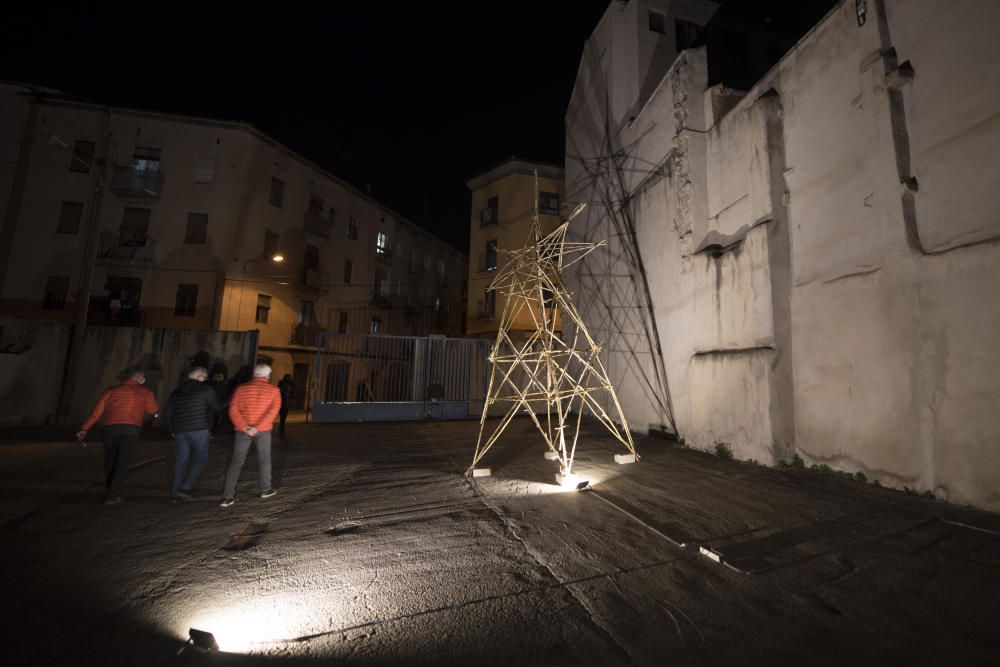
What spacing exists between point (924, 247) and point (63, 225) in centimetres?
2934

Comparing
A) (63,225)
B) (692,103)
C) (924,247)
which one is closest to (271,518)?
(924,247)

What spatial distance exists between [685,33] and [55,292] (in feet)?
90.5

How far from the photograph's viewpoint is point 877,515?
15.5ft

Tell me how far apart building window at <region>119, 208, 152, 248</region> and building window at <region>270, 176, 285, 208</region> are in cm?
538

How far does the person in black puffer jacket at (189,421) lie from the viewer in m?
5.16

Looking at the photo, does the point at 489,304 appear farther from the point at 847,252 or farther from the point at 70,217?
the point at 70,217

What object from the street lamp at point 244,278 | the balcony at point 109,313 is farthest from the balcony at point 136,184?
the balcony at point 109,313

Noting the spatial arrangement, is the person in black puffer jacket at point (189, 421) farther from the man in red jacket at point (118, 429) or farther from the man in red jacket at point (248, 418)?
the man in red jacket at point (248, 418)

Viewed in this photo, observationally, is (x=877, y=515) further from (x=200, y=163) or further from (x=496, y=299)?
(x=200, y=163)

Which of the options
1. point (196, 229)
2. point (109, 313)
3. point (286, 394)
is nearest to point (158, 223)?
point (196, 229)

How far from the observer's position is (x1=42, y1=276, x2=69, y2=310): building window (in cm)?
1866

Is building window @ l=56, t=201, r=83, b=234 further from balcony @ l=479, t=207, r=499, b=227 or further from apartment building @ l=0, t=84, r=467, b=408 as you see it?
balcony @ l=479, t=207, r=499, b=227

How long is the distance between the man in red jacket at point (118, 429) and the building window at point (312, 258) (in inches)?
777

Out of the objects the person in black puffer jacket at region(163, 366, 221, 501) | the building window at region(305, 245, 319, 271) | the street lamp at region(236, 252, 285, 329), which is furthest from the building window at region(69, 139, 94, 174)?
the person in black puffer jacket at region(163, 366, 221, 501)
